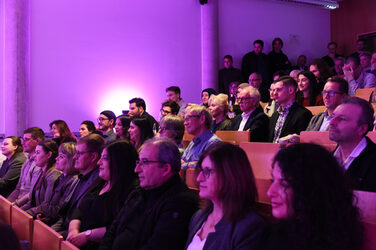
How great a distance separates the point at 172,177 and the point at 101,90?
15.2 ft

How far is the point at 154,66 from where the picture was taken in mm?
6605

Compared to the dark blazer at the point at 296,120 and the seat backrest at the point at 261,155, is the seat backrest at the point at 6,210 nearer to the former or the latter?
the seat backrest at the point at 261,155

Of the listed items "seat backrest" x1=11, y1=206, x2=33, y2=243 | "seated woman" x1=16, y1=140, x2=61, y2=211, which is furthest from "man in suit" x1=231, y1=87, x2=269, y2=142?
"seat backrest" x1=11, y1=206, x2=33, y2=243

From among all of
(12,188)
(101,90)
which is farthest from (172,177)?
(101,90)

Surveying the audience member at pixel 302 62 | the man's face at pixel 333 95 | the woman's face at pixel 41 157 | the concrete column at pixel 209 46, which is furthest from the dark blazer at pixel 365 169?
the audience member at pixel 302 62

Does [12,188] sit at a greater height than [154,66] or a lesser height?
lesser

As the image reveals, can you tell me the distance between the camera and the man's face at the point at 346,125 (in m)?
1.77

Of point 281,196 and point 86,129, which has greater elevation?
point 86,129

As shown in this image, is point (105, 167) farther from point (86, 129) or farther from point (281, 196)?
point (86, 129)

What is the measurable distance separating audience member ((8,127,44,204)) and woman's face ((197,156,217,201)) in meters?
2.06

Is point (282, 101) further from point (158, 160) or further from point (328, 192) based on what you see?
point (328, 192)

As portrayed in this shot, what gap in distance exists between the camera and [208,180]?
136 centimetres

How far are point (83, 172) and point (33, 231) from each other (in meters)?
0.55

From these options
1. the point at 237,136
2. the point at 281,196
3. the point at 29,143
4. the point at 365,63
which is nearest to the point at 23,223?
the point at 281,196
